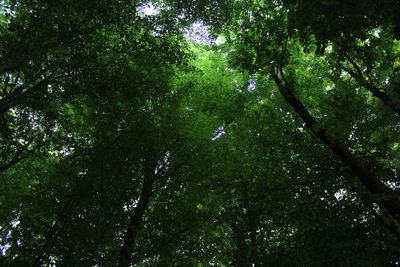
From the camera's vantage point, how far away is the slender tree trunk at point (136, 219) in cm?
934

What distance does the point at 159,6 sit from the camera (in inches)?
453

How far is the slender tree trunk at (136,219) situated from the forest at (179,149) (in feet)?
0.13

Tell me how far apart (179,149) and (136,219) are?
2939 millimetres

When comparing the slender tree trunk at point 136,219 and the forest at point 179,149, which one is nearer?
the forest at point 179,149

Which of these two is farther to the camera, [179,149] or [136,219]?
[179,149]

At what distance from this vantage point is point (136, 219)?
401 inches

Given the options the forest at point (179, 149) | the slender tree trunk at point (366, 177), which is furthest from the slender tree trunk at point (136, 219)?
the slender tree trunk at point (366, 177)

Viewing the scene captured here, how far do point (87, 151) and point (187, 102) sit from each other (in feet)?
16.9

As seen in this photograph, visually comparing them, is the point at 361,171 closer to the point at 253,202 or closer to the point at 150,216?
the point at 253,202

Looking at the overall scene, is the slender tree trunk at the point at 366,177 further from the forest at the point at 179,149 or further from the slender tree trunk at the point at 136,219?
the slender tree trunk at the point at 136,219

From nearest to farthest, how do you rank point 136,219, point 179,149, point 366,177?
point 366,177
point 136,219
point 179,149

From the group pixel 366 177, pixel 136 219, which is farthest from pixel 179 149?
pixel 366 177

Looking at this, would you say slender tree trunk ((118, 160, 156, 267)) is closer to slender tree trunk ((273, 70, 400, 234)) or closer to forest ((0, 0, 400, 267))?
forest ((0, 0, 400, 267))

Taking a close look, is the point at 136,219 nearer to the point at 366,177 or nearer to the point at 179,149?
the point at 179,149
